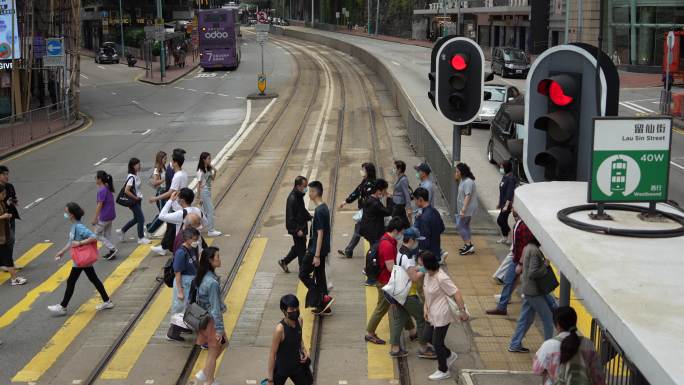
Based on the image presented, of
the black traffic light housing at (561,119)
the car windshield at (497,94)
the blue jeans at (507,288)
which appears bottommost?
the blue jeans at (507,288)

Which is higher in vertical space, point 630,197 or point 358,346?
point 630,197

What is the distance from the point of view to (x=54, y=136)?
32031 millimetres

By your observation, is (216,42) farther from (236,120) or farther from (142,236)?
(142,236)

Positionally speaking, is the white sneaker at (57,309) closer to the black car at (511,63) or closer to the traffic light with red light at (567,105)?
the traffic light with red light at (567,105)

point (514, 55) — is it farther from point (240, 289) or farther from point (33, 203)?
point (240, 289)

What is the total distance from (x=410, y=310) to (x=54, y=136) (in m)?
24.4

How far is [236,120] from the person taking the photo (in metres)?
34.6

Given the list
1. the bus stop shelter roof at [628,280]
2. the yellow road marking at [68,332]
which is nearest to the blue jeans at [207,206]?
the yellow road marking at [68,332]

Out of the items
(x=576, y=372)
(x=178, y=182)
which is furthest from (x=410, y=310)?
(x=178, y=182)

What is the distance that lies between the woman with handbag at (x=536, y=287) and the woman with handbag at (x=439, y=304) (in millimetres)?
913

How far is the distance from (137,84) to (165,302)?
42109 mm

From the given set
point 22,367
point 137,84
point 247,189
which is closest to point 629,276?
point 22,367

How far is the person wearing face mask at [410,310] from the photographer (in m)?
10.3

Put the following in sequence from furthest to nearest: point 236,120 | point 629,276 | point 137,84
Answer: point 137,84 → point 236,120 → point 629,276
